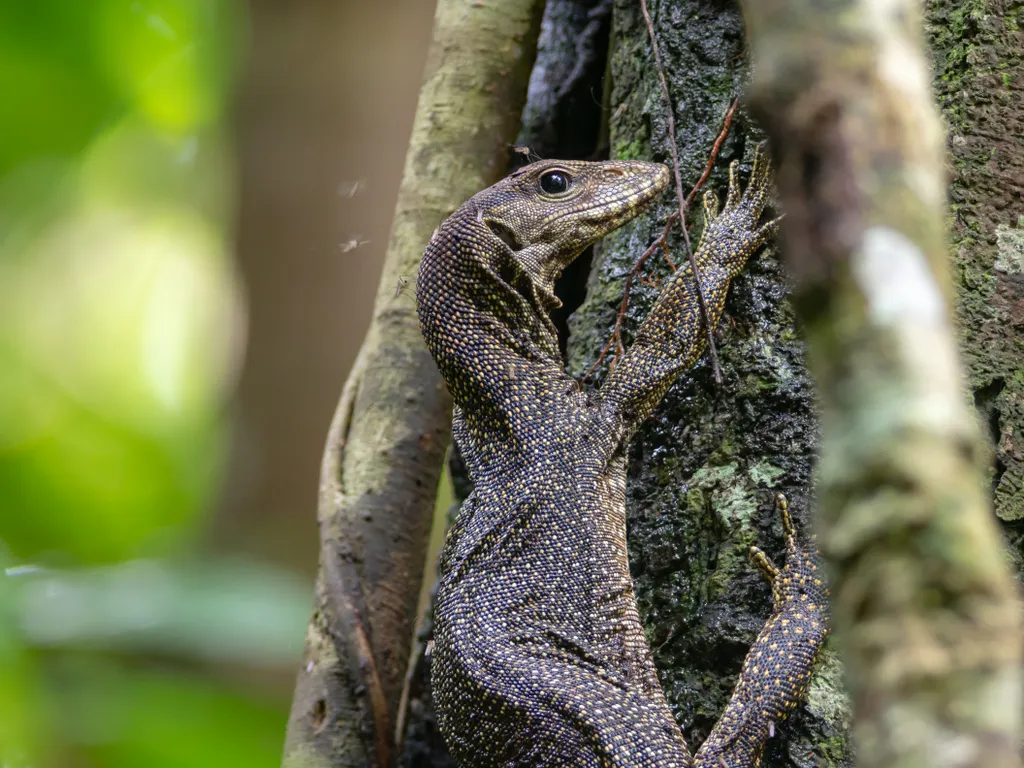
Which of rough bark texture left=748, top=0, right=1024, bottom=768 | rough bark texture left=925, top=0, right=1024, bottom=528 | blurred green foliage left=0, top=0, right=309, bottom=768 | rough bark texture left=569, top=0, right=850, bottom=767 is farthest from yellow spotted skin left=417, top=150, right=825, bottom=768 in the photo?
rough bark texture left=748, top=0, right=1024, bottom=768

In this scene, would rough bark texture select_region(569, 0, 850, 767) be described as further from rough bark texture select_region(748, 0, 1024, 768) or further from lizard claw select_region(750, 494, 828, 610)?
rough bark texture select_region(748, 0, 1024, 768)

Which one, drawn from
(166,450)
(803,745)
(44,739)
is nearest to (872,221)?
(803,745)

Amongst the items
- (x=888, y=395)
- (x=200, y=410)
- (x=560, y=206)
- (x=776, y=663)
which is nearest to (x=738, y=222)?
(x=560, y=206)

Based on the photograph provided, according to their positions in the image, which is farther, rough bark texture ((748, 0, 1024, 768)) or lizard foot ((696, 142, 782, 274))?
lizard foot ((696, 142, 782, 274))

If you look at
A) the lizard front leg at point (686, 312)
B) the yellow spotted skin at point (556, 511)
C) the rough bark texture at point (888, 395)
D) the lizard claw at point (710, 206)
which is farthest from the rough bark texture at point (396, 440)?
the rough bark texture at point (888, 395)

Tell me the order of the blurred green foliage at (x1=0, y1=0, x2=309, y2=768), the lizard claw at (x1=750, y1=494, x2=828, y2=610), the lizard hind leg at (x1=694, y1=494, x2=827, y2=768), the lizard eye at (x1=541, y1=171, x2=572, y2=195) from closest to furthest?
the lizard hind leg at (x1=694, y1=494, x2=827, y2=768), the lizard claw at (x1=750, y1=494, x2=828, y2=610), the lizard eye at (x1=541, y1=171, x2=572, y2=195), the blurred green foliage at (x1=0, y1=0, x2=309, y2=768)

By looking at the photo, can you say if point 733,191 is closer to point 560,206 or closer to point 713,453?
point 560,206
